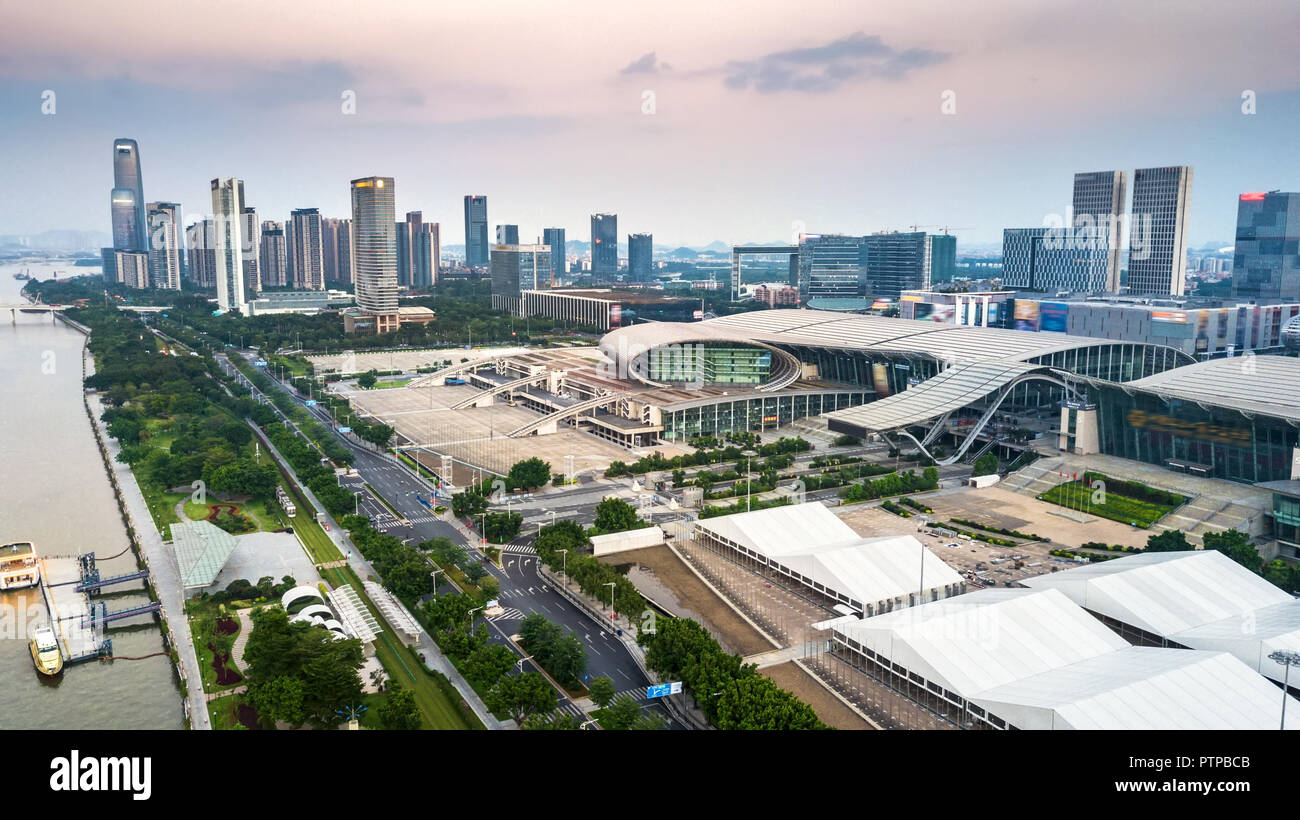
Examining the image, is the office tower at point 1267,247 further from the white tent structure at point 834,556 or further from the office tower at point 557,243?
the office tower at point 557,243

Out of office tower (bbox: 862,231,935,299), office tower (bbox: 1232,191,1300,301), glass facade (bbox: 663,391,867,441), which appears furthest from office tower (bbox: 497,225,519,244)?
glass facade (bbox: 663,391,867,441)

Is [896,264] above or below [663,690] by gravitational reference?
above

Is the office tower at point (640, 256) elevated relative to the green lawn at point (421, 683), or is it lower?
elevated

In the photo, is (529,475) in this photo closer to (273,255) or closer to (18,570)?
(18,570)

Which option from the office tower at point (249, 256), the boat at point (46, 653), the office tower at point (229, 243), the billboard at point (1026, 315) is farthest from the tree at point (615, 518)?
the office tower at point (249, 256)

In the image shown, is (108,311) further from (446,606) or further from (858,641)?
(858,641)

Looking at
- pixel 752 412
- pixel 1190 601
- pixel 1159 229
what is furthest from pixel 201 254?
pixel 1190 601
